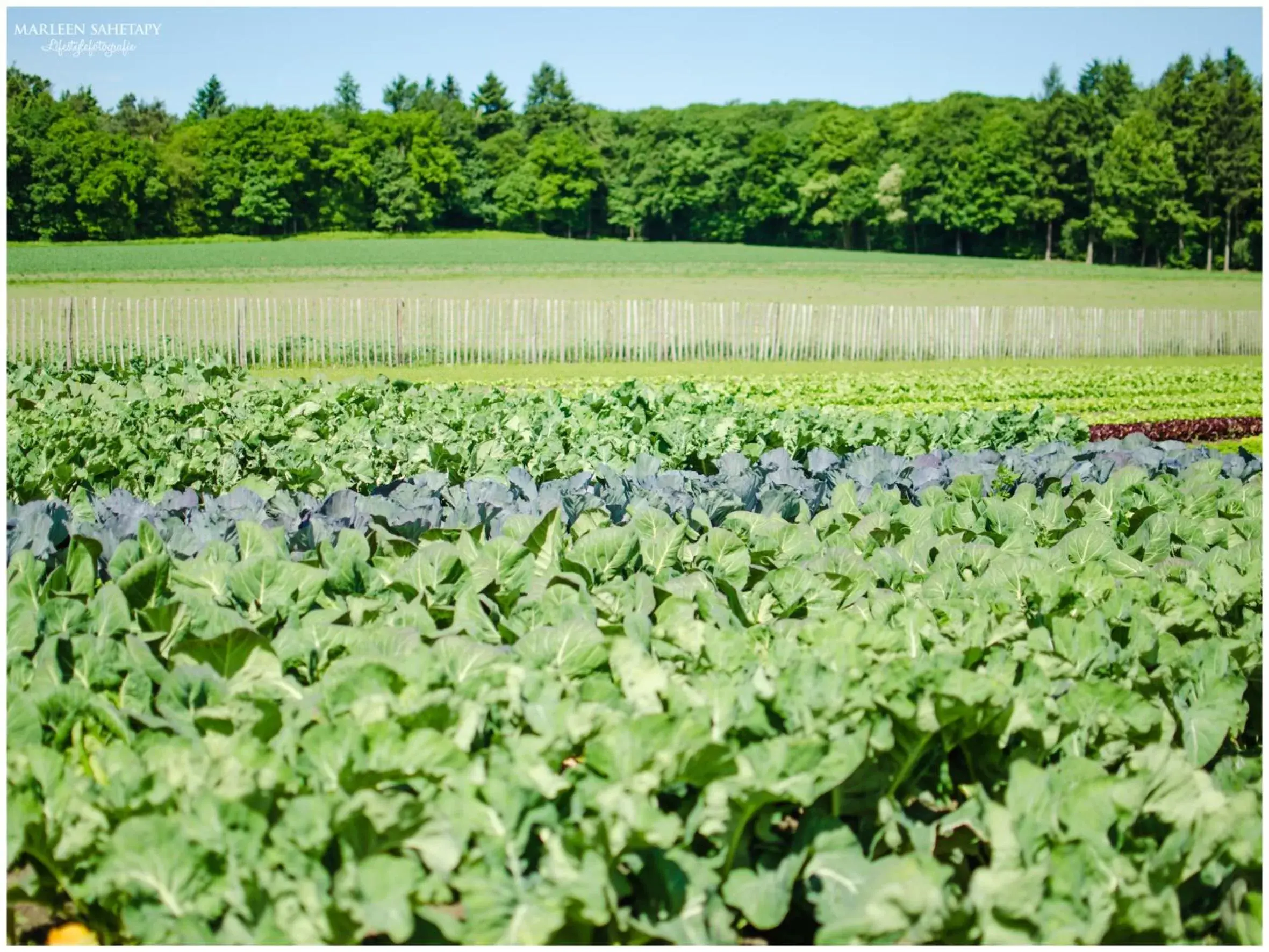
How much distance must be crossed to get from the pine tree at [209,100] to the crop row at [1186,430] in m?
114

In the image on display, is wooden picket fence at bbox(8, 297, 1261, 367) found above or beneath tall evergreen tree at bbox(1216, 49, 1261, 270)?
beneath

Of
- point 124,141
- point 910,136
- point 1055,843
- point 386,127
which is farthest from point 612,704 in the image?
point 910,136

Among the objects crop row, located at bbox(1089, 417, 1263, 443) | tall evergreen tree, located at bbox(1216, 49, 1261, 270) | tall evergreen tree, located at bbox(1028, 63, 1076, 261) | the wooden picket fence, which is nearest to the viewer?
crop row, located at bbox(1089, 417, 1263, 443)

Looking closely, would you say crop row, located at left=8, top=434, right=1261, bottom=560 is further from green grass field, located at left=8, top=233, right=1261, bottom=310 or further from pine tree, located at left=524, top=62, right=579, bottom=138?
pine tree, located at left=524, top=62, right=579, bottom=138

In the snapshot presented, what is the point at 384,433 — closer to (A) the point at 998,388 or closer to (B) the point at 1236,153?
(A) the point at 998,388

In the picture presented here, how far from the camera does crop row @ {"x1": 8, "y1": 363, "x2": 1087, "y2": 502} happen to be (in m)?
7.15

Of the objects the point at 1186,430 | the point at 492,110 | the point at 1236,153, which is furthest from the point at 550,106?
the point at 1186,430

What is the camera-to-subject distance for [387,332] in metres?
25.3

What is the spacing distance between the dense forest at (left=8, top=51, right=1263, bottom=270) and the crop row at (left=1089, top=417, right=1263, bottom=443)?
51.8 metres

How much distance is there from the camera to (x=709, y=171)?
90500mm

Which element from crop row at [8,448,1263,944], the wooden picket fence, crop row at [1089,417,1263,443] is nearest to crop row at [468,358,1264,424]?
crop row at [1089,417,1263,443]

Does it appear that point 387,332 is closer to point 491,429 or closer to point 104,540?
point 491,429

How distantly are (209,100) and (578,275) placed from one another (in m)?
80.0

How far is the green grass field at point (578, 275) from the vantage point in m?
44.2
